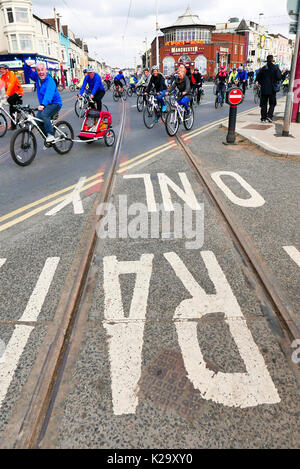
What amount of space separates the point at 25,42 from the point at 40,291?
191ft

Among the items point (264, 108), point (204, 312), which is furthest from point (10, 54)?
point (204, 312)

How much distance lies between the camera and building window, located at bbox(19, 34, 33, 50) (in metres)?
50.8

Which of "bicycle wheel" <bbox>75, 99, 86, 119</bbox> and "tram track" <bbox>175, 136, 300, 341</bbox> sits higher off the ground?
"bicycle wheel" <bbox>75, 99, 86, 119</bbox>

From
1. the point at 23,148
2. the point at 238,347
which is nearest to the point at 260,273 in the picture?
the point at 238,347

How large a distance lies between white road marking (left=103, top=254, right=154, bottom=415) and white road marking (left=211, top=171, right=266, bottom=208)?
2274mm

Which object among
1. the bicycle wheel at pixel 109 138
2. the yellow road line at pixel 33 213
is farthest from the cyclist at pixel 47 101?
the yellow road line at pixel 33 213

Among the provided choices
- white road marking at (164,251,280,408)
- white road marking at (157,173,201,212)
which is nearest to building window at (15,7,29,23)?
white road marking at (157,173,201,212)

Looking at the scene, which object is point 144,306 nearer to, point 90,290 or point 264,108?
point 90,290

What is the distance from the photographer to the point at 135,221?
4859 mm

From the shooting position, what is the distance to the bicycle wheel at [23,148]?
7702 millimetres

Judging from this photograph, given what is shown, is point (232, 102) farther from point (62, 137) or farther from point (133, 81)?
point (133, 81)

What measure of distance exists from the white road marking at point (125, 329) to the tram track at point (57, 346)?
0.26m

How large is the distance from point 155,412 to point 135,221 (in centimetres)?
305

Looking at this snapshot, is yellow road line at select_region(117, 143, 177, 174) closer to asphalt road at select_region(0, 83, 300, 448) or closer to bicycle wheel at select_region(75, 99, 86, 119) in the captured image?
asphalt road at select_region(0, 83, 300, 448)
